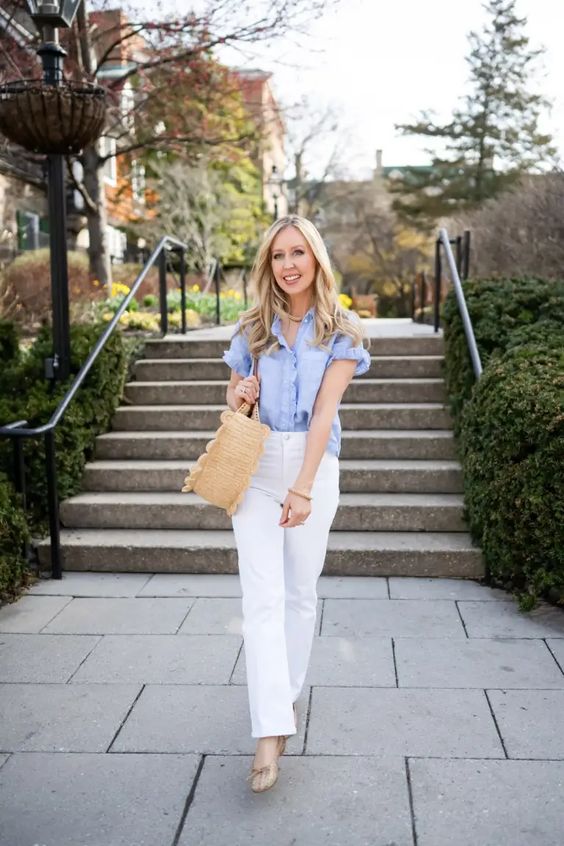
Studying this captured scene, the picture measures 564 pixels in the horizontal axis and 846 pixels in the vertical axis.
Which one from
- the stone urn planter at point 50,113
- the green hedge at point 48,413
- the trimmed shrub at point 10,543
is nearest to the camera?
the trimmed shrub at point 10,543

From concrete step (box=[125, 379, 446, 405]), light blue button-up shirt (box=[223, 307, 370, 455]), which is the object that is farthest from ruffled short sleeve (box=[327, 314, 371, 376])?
concrete step (box=[125, 379, 446, 405])

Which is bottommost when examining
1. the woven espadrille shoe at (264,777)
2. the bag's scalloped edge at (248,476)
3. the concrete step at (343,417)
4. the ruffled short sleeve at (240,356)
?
the woven espadrille shoe at (264,777)

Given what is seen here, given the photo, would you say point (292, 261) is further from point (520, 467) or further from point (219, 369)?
point (219, 369)

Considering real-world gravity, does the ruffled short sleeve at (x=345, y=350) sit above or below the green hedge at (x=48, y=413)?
above

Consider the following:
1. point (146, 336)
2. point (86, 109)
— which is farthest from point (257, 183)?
point (86, 109)

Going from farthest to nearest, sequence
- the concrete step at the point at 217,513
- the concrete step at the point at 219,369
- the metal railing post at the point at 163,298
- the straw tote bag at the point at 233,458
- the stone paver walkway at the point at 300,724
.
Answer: the metal railing post at the point at 163,298, the concrete step at the point at 219,369, the concrete step at the point at 217,513, the straw tote bag at the point at 233,458, the stone paver walkway at the point at 300,724

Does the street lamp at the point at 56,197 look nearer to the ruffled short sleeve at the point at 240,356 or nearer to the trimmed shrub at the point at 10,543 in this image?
the trimmed shrub at the point at 10,543

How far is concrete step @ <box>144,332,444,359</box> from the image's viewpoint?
6.91 metres

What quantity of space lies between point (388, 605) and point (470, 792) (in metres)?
1.74

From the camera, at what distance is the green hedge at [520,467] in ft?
13.4

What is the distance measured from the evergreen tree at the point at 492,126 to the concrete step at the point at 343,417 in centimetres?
2411

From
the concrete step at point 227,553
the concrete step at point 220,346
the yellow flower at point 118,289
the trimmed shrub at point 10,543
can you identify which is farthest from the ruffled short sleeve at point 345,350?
the yellow flower at point 118,289

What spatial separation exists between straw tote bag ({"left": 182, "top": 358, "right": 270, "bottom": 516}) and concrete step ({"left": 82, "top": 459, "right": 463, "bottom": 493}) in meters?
2.86

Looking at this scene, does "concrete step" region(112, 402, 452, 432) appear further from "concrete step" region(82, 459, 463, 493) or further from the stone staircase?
"concrete step" region(82, 459, 463, 493)
